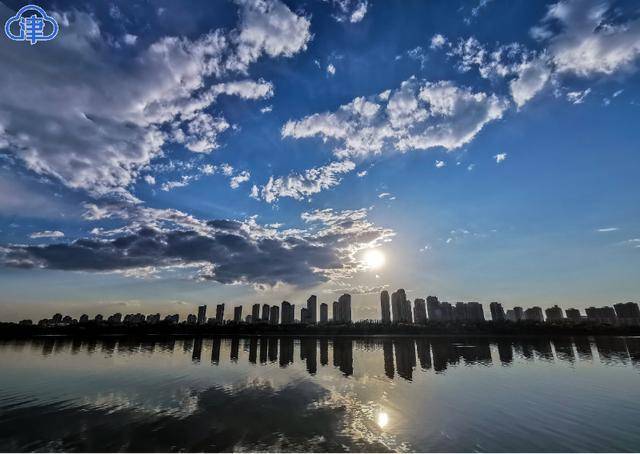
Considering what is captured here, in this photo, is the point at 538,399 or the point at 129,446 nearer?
the point at 129,446

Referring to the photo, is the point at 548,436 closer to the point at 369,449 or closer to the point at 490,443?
the point at 490,443

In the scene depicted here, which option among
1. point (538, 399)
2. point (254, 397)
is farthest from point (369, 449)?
point (538, 399)

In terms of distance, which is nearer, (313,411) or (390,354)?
(313,411)

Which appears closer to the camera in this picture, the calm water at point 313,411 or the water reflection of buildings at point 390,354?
the calm water at point 313,411

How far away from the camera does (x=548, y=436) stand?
2872cm

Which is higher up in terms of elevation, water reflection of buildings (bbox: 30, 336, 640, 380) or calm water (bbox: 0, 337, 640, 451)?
calm water (bbox: 0, 337, 640, 451)

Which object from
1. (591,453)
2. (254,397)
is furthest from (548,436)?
(254,397)

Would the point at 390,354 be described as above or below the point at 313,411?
below

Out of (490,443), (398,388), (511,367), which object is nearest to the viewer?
(490,443)

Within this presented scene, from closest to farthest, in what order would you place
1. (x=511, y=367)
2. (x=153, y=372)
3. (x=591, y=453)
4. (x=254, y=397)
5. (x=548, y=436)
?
1. (x=591, y=453)
2. (x=548, y=436)
3. (x=254, y=397)
4. (x=153, y=372)
5. (x=511, y=367)

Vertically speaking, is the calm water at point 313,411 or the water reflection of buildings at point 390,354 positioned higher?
the calm water at point 313,411

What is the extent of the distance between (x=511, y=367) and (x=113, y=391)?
8497 cm

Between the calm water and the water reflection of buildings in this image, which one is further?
the water reflection of buildings

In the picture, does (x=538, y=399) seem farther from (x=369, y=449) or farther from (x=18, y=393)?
(x=18, y=393)
